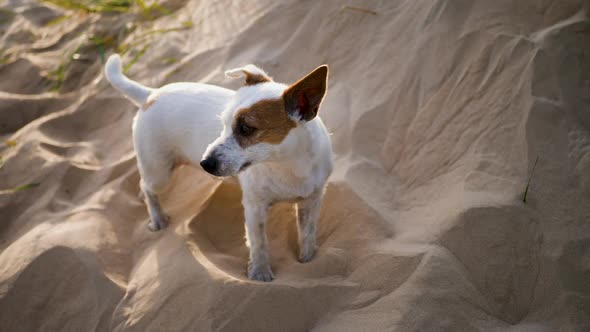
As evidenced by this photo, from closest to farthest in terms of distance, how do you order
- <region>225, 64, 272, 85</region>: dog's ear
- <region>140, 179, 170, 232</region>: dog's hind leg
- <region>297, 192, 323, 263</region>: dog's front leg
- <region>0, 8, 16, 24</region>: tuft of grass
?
<region>225, 64, 272, 85</region>: dog's ear, <region>297, 192, 323, 263</region>: dog's front leg, <region>140, 179, 170, 232</region>: dog's hind leg, <region>0, 8, 16, 24</region>: tuft of grass

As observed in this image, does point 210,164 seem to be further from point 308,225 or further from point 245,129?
point 308,225

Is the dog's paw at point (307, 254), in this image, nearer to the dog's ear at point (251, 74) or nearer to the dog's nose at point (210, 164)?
the dog's nose at point (210, 164)

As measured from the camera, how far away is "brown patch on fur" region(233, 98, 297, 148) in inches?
96.7

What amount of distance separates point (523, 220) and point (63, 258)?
2845 mm

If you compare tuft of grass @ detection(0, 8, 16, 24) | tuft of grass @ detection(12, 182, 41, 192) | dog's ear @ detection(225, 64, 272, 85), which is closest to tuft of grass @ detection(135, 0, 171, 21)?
tuft of grass @ detection(0, 8, 16, 24)

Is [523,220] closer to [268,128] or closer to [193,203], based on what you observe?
[268,128]

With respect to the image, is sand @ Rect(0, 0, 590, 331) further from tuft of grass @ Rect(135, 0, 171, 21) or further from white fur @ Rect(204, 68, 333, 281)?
tuft of grass @ Rect(135, 0, 171, 21)

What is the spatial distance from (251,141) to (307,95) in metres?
0.38

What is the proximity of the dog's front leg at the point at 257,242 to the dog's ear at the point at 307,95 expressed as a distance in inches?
25.2

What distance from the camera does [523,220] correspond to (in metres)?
2.63

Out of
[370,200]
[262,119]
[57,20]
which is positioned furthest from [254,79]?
[57,20]

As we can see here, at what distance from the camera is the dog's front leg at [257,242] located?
2816 millimetres

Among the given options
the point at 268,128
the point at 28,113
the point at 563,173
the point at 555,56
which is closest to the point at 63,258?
the point at 268,128

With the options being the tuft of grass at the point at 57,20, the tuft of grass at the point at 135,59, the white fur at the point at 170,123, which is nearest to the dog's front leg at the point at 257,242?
the white fur at the point at 170,123
